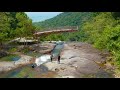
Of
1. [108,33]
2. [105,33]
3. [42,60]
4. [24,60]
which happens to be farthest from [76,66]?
[24,60]

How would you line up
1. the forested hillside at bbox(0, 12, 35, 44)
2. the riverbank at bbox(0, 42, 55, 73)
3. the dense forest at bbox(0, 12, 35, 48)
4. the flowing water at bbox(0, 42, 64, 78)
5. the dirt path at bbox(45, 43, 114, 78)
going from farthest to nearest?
1. the forested hillside at bbox(0, 12, 35, 44)
2. the dense forest at bbox(0, 12, 35, 48)
3. the riverbank at bbox(0, 42, 55, 73)
4. the flowing water at bbox(0, 42, 64, 78)
5. the dirt path at bbox(45, 43, 114, 78)

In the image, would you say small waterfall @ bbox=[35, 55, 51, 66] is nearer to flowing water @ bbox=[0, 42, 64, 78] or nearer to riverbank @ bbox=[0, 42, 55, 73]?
riverbank @ bbox=[0, 42, 55, 73]

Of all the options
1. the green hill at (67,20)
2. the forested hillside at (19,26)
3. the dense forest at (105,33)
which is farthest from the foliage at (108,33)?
the green hill at (67,20)

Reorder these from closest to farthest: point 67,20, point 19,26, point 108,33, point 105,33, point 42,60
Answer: point 108,33, point 105,33, point 42,60, point 19,26, point 67,20

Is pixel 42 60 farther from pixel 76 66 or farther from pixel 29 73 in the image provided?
pixel 76 66

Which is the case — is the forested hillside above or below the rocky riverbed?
above

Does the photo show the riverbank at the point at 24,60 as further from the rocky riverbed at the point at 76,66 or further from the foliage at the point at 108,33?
the foliage at the point at 108,33

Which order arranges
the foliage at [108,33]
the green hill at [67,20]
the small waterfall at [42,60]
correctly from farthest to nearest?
the green hill at [67,20] → the small waterfall at [42,60] → the foliage at [108,33]

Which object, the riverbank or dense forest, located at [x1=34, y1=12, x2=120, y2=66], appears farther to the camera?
the riverbank

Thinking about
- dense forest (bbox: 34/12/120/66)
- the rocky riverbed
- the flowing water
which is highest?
dense forest (bbox: 34/12/120/66)

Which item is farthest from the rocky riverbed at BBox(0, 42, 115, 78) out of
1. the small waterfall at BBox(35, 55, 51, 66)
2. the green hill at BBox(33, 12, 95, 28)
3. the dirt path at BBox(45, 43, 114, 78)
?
the green hill at BBox(33, 12, 95, 28)
